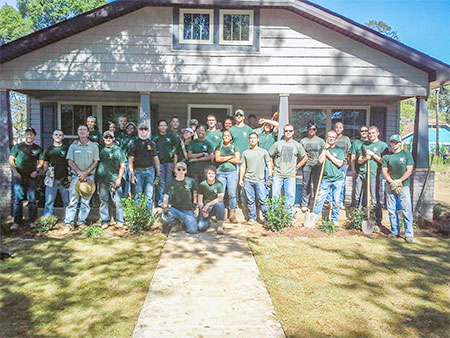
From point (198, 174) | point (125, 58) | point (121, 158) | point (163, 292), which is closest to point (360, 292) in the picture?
point (163, 292)

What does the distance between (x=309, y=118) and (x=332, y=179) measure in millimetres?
4346

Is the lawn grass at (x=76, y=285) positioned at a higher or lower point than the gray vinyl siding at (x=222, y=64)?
lower

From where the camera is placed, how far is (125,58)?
7.60m

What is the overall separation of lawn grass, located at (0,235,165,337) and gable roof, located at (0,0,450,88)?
4060 mm

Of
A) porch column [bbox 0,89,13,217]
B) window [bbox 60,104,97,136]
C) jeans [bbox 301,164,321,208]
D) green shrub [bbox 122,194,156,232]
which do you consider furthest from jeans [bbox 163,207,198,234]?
window [bbox 60,104,97,136]

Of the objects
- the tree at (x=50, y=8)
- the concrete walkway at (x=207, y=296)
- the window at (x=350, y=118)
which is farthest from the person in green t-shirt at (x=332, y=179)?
the tree at (x=50, y=8)

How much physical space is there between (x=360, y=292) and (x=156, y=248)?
116 inches

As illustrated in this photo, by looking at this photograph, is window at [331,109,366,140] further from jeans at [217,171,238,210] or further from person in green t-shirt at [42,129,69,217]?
person in green t-shirt at [42,129,69,217]

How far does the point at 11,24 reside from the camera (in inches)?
963

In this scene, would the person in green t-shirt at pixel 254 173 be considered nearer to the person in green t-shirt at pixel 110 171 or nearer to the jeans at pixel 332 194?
the jeans at pixel 332 194

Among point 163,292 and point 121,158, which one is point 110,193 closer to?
point 121,158

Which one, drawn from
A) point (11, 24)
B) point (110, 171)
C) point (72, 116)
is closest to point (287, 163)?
point (110, 171)

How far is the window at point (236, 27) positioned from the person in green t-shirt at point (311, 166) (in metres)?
2.45

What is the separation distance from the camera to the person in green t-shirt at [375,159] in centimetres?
654
